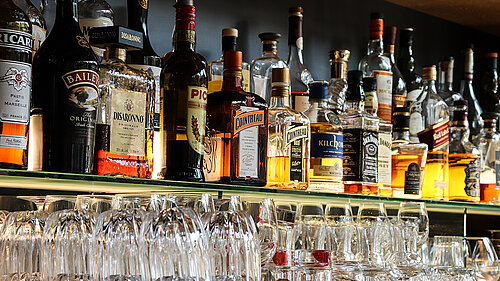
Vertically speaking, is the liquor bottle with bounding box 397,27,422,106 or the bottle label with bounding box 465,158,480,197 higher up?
the liquor bottle with bounding box 397,27,422,106

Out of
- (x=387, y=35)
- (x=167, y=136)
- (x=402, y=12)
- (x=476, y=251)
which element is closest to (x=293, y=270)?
(x=167, y=136)

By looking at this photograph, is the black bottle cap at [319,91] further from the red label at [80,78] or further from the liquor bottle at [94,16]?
the red label at [80,78]

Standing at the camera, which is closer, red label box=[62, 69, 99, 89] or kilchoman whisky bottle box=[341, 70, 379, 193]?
red label box=[62, 69, 99, 89]

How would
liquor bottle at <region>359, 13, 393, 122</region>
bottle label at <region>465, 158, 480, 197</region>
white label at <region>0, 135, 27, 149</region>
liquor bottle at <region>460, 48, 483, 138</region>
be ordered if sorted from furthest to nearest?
liquor bottle at <region>460, 48, 483, 138</region> < bottle label at <region>465, 158, 480, 197</region> < liquor bottle at <region>359, 13, 393, 122</region> < white label at <region>0, 135, 27, 149</region>

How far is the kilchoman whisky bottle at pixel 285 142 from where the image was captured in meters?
1.63

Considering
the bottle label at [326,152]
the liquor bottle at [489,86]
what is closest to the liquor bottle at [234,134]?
the bottle label at [326,152]

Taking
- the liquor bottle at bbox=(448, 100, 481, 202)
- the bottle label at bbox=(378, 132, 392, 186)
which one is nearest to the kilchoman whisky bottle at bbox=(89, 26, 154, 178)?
the bottle label at bbox=(378, 132, 392, 186)

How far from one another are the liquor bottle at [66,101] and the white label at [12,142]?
0.06m

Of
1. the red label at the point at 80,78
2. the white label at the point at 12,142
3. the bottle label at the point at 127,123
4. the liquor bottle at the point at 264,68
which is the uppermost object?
the liquor bottle at the point at 264,68

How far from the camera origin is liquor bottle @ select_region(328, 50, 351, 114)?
1.95 metres

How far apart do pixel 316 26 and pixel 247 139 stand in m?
0.93

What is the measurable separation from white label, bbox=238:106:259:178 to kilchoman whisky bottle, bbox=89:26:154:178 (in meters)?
0.22

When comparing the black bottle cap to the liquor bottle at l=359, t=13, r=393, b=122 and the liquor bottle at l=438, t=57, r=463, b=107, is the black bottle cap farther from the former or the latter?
the liquor bottle at l=438, t=57, r=463, b=107

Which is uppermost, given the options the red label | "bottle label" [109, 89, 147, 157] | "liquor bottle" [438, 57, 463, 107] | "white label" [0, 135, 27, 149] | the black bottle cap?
"liquor bottle" [438, 57, 463, 107]
